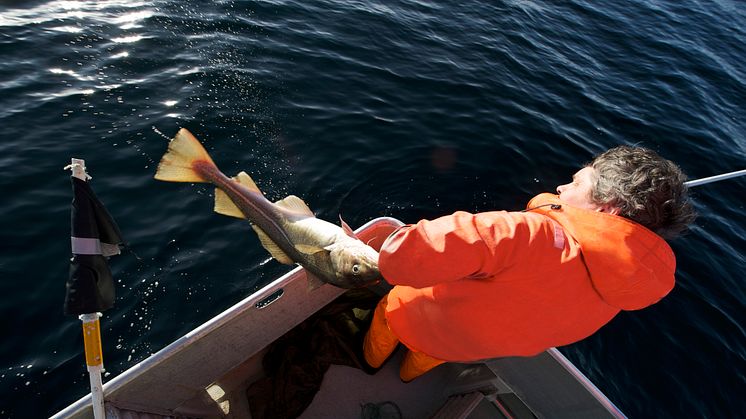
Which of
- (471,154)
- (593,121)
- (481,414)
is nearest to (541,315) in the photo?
(481,414)

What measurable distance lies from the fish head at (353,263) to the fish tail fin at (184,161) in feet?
5.35

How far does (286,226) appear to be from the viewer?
493 cm

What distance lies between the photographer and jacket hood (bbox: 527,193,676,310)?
9.23 feet

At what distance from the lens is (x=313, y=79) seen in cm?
1020

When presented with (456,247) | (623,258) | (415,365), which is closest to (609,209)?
(623,258)

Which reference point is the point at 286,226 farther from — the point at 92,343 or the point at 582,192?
the point at 582,192

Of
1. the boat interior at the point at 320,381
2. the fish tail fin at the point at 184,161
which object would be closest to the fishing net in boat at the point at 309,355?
the boat interior at the point at 320,381

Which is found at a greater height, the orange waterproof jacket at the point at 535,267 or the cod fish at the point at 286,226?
Answer: the orange waterproof jacket at the point at 535,267

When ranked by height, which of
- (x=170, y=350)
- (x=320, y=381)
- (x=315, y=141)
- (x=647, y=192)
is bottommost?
(x=320, y=381)

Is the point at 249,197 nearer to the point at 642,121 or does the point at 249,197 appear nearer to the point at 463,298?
the point at 463,298

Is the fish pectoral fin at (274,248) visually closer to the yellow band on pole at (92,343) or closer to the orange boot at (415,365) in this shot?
the orange boot at (415,365)

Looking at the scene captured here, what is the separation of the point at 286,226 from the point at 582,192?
3.02 metres

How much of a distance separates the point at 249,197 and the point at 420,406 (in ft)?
10.9

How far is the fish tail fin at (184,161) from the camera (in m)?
4.62
